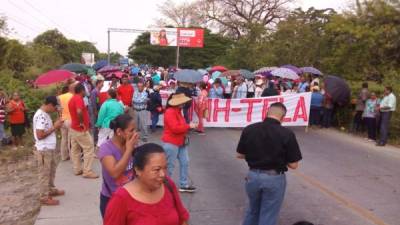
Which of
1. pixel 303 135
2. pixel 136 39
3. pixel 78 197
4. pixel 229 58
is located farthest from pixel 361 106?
pixel 136 39

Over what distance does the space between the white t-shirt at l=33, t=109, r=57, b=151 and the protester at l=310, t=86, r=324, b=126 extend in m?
10.6

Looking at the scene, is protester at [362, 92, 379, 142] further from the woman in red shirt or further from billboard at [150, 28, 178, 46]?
billboard at [150, 28, 178, 46]

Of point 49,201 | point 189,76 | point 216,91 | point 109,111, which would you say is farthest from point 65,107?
point 216,91

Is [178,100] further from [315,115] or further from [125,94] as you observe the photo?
[315,115]

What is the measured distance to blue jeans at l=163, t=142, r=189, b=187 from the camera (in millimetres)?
7520

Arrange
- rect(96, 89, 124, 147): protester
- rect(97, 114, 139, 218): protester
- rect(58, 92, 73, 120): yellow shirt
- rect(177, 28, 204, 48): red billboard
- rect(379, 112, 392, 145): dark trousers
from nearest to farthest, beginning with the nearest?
1. rect(97, 114, 139, 218): protester
2. rect(58, 92, 73, 120): yellow shirt
3. rect(96, 89, 124, 147): protester
4. rect(379, 112, 392, 145): dark trousers
5. rect(177, 28, 204, 48): red billboard

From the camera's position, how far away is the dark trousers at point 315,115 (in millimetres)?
16672

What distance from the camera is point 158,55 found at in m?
75.4

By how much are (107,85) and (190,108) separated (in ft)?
10.4

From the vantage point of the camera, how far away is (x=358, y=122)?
15461 mm

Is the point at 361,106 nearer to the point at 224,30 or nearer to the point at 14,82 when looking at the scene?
the point at 14,82

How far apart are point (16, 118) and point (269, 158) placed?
10313mm

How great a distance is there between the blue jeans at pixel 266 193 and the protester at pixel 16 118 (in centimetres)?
980

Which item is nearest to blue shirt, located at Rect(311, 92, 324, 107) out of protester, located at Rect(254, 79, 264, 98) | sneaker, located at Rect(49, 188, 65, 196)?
protester, located at Rect(254, 79, 264, 98)
